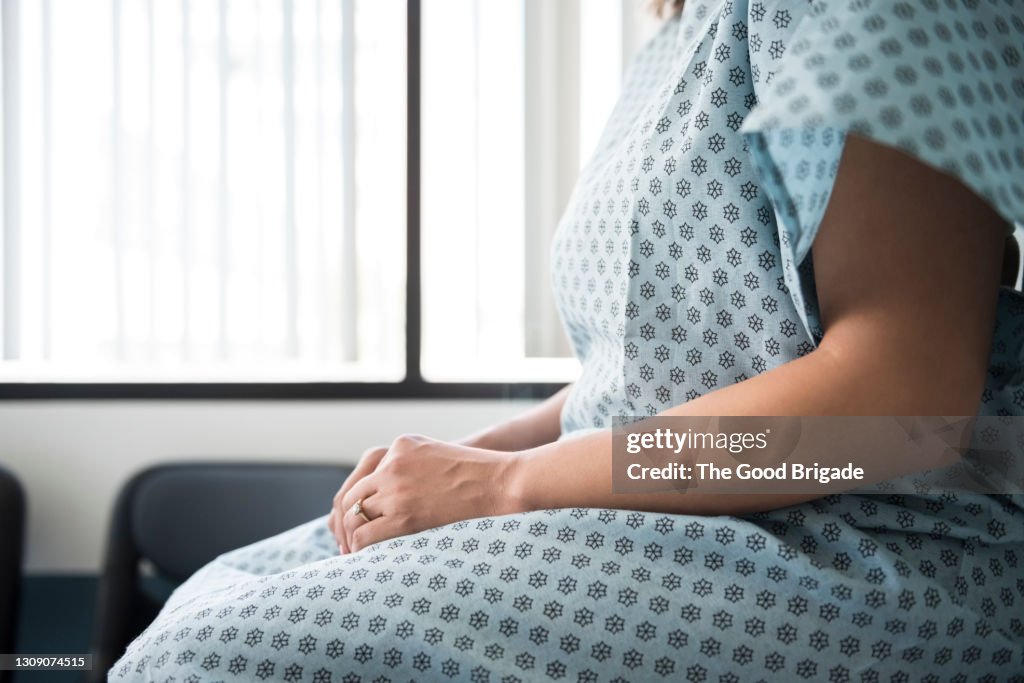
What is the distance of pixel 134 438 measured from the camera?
6.25ft

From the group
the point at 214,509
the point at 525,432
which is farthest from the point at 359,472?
the point at 214,509

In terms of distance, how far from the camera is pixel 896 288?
486 millimetres

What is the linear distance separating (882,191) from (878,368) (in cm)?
11

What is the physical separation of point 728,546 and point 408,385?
1.49 m

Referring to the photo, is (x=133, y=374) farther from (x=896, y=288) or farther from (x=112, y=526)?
(x=896, y=288)

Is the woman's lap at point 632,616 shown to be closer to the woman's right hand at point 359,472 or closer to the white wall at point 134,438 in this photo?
the woman's right hand at point 359,472

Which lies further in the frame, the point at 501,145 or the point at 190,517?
the point at 501,145

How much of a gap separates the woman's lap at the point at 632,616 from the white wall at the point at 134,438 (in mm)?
1386

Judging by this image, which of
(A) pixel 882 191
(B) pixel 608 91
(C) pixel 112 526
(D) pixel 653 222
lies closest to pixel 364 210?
(B) pixel 608 91

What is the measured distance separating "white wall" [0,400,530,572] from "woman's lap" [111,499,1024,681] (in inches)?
54.6

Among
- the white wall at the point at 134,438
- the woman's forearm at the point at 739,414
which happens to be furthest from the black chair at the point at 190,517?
the woman's forearm at the point at 739,414

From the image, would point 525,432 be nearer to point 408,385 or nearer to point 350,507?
point 350,507

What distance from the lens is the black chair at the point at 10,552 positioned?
1.58m

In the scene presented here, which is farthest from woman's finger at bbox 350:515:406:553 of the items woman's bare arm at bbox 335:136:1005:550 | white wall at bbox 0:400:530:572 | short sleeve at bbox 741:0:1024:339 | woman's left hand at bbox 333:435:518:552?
white wall at bbox 0:400:530:572
